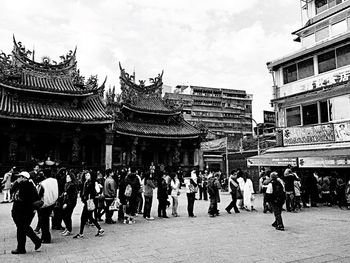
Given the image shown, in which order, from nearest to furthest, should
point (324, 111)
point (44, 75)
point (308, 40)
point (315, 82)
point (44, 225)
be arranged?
point (44, 225) < point (324, 111) < point (315, 82) < point (308, 40) < point (44, 75)

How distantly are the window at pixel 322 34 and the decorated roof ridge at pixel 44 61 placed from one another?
70.3 feet

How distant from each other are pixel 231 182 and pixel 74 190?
6.54 m

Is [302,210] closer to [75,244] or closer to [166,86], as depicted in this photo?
[75,244]

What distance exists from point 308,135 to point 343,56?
14.9 ft

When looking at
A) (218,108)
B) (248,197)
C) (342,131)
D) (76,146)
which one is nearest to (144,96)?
(76,146)

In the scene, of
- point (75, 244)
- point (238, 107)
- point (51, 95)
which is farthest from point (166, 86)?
point (75, 244)

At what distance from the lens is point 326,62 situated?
56.1 ft

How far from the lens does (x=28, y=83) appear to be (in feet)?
86.2

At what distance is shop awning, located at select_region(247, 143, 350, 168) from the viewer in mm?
13680

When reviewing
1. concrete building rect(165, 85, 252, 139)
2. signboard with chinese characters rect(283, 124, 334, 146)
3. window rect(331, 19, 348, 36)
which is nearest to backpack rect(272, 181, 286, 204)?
signboard with chinese characters rect(283, 124, 334, 146)

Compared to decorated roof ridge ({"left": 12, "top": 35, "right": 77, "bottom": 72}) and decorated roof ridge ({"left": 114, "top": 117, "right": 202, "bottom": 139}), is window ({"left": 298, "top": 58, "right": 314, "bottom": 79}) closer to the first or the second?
decorated roof ridge ({"left": 114, "top": 117, "right": 202, "bottom": 139})

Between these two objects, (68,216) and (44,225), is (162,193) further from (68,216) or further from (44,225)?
(44,225)

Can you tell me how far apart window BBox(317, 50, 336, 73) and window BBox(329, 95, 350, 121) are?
6.16 ft

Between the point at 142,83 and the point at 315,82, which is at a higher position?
the point at 142,83
